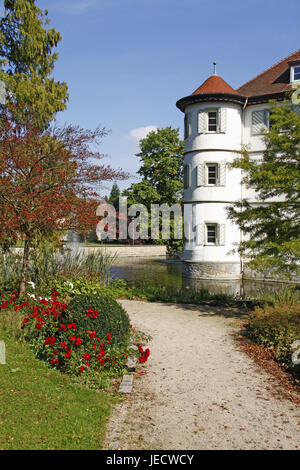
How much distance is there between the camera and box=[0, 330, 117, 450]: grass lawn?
422 centimetres

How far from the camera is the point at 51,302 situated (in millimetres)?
8664

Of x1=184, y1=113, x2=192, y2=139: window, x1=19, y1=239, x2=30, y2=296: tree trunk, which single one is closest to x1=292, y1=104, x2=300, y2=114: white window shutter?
x1=19, y1=239, x2=30, y2=296: tree trunk

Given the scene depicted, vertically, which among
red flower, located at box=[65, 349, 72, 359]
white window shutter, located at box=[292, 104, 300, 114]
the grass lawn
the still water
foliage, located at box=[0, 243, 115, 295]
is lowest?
the still water

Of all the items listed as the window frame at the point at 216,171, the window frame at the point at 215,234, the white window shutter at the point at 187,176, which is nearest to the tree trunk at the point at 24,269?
the window frame at the point at 215,234

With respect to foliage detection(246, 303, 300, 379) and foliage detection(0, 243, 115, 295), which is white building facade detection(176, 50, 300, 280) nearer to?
foliage detection(0, 243, 115, 295)

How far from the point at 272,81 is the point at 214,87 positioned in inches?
137

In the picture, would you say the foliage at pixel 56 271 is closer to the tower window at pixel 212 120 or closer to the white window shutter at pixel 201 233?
the white window shutter at pixel 201 233

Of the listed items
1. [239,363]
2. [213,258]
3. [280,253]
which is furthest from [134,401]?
[213,258]

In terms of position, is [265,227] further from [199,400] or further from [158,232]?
[158,232]

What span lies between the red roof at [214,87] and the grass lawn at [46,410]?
20.5 metres

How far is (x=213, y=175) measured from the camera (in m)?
23.8

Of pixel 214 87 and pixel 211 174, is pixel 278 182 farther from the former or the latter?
pixel 214 87

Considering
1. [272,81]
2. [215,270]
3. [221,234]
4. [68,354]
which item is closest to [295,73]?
[272,81]

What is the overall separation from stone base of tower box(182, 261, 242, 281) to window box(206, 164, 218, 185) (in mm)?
4688
